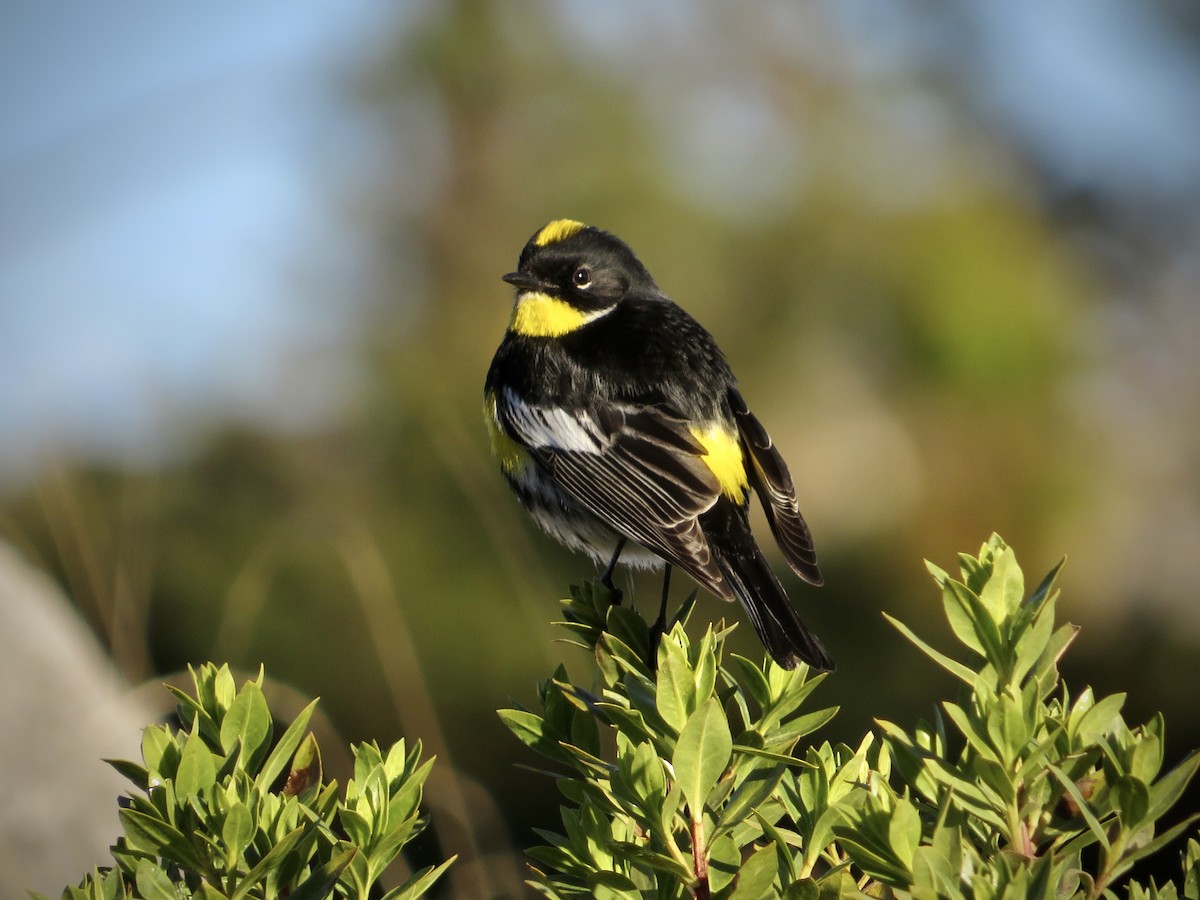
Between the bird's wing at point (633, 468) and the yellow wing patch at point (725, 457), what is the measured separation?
5 cm

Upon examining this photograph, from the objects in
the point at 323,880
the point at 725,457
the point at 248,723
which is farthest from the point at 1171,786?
the point at 725,457

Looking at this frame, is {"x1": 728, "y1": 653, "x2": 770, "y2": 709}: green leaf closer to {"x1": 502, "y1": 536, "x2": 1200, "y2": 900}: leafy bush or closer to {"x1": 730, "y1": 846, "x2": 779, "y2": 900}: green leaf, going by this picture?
{"x1": 502, "y1": 536, "x2": 1200, "y2": 900}: leafy bush

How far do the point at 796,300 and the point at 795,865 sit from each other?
9.36 metres

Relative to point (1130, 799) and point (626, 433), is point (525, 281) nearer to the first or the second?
point (626, 433)

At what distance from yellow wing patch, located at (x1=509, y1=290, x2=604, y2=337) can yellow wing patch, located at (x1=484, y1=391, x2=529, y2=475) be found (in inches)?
11.4

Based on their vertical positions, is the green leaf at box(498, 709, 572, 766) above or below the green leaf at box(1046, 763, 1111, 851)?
above

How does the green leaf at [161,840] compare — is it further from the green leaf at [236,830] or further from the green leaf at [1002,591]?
the green leaf at [1002,591]

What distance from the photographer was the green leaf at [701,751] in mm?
1368

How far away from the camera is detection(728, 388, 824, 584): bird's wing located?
131 inches

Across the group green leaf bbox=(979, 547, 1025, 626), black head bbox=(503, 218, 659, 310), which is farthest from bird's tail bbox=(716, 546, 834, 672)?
black head bbox=(503, 218, 659, 310)

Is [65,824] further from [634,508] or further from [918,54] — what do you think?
[918,54]

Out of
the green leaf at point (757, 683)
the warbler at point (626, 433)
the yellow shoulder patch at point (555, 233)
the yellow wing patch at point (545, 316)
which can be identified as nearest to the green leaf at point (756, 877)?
the green leaf at point (757, 683)

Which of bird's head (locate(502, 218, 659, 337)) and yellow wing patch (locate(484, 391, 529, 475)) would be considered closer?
yellow wing patch (locate(484, 391, 529, 475))

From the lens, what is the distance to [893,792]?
1516 mm
